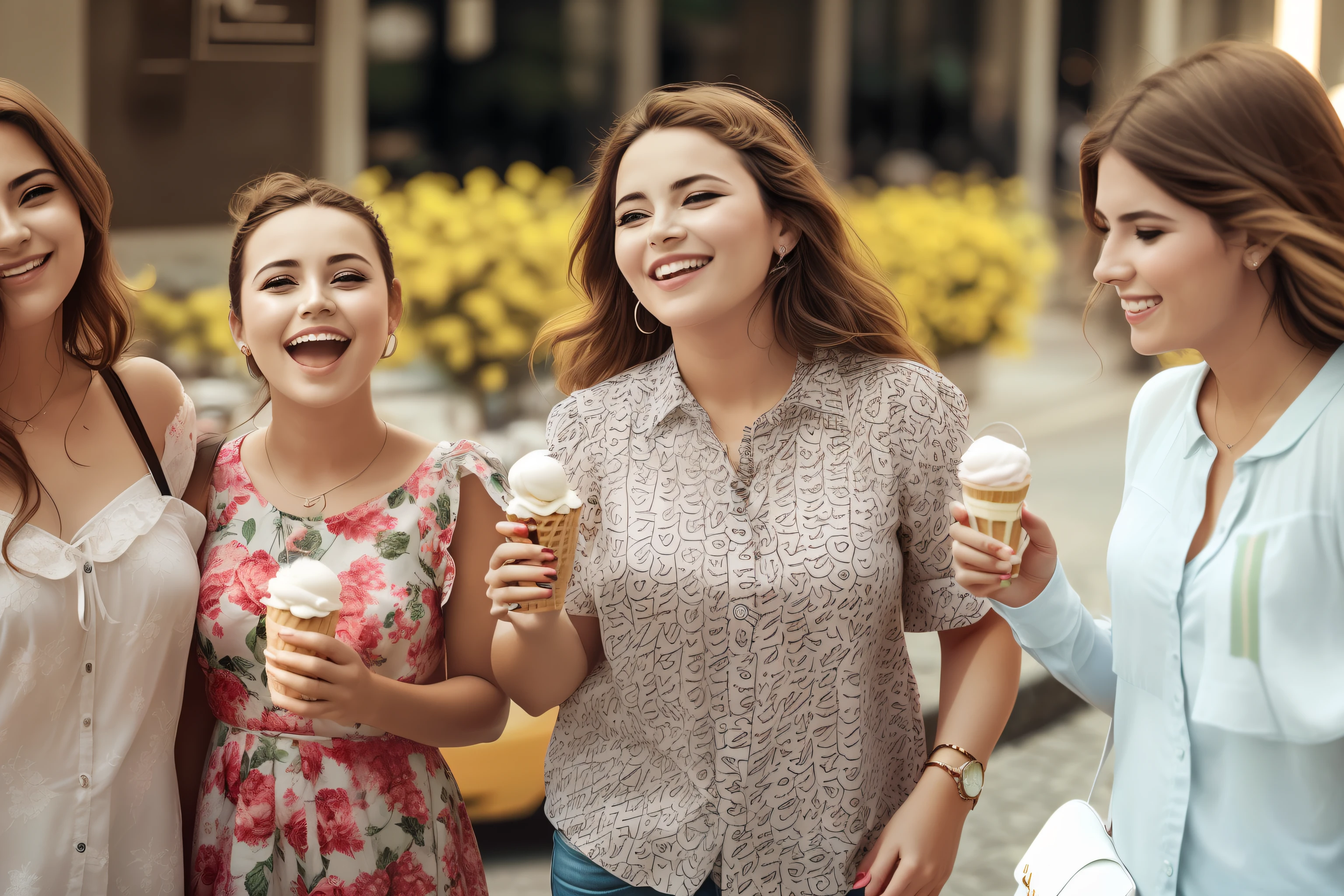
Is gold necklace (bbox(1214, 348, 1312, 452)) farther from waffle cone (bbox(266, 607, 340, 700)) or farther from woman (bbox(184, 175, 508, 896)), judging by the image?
waffle cone (bbox(266, 607, 340, 700))

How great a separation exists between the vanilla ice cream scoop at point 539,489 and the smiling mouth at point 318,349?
413mm

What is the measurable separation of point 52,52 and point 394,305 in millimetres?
4056

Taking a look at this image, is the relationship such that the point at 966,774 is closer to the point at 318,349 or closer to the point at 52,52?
the point at 318,349

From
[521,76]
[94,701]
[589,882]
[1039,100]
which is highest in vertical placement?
[1039,100]

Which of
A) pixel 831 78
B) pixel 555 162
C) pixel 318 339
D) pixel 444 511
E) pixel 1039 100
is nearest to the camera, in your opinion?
pixel 318 339

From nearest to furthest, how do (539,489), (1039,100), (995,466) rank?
(995,466) → (539,489) → (1039,100)

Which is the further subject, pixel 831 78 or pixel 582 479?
pixel 831 78

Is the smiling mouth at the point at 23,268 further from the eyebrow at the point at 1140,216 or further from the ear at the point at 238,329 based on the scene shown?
the eyebrow at the point at 1140,216

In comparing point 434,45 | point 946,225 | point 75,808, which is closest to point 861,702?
point 75,808

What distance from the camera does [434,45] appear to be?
36.8 feet

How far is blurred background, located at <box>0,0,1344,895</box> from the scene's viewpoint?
15.2ft

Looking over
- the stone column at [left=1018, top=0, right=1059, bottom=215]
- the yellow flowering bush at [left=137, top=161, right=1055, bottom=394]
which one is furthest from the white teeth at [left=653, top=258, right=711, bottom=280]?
the stone column at [left=1018, top=0, right=1059, bottom=215]

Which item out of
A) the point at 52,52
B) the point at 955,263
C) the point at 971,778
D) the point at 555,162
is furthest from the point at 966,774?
the point at 555,162

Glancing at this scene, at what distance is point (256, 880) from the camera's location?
233cm
